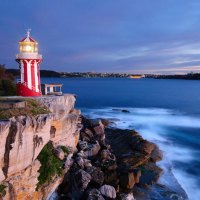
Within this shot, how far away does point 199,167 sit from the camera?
22250 millimetres

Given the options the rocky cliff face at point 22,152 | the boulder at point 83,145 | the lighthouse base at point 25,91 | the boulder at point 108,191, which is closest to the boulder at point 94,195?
the boulder at point 108,191

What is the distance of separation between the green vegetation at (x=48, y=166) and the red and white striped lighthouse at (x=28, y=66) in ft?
16.9

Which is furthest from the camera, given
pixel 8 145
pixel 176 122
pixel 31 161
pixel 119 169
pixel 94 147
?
pixel 176 122

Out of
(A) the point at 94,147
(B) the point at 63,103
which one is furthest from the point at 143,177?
(B) the point at 63,103

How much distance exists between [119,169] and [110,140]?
746cm

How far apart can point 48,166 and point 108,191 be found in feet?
11.2

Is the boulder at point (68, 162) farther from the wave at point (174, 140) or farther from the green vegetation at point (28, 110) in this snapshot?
the wave at point (174, 140)

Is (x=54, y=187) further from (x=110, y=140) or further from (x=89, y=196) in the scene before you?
(x=110, y=140)

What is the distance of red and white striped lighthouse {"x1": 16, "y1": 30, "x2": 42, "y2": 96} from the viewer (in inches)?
770

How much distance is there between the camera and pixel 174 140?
29422 mm

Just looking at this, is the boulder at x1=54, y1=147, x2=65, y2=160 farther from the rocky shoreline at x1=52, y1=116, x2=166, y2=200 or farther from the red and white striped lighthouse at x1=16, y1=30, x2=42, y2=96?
the red and white striped lighthouse at x1=16, y1=30, x2=42, y2=96

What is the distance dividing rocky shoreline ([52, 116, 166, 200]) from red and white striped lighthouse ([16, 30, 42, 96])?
5261 millimetres

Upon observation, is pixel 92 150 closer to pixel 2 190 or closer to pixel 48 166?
pixel 48 166

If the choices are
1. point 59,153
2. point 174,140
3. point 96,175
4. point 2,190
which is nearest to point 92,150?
point 96,175
